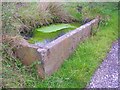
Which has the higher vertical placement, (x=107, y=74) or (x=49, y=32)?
(x=49, y=32)

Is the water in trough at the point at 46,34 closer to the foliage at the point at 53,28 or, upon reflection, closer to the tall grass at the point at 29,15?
the foliage at the point at 53,28

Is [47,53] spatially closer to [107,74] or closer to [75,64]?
[75,64]

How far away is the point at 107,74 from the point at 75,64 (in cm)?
54

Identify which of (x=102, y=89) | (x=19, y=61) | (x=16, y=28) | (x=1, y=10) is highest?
(x=1, y=10)

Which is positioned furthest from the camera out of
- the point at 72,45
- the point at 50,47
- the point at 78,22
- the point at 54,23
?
the point at 78,22

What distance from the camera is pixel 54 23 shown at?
19.2 ft

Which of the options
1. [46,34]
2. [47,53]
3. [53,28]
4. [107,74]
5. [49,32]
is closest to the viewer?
[47,53]

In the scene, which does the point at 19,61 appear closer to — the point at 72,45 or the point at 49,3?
the point at 72,45

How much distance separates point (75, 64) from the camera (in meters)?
4.50

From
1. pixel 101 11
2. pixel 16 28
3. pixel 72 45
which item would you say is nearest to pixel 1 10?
pixel 16 28

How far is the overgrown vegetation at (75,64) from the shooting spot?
3.81m

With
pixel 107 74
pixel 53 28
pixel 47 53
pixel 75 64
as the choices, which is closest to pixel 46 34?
pixel 53 28

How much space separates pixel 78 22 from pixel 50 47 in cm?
231

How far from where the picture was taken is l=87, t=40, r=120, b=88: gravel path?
421 cm
